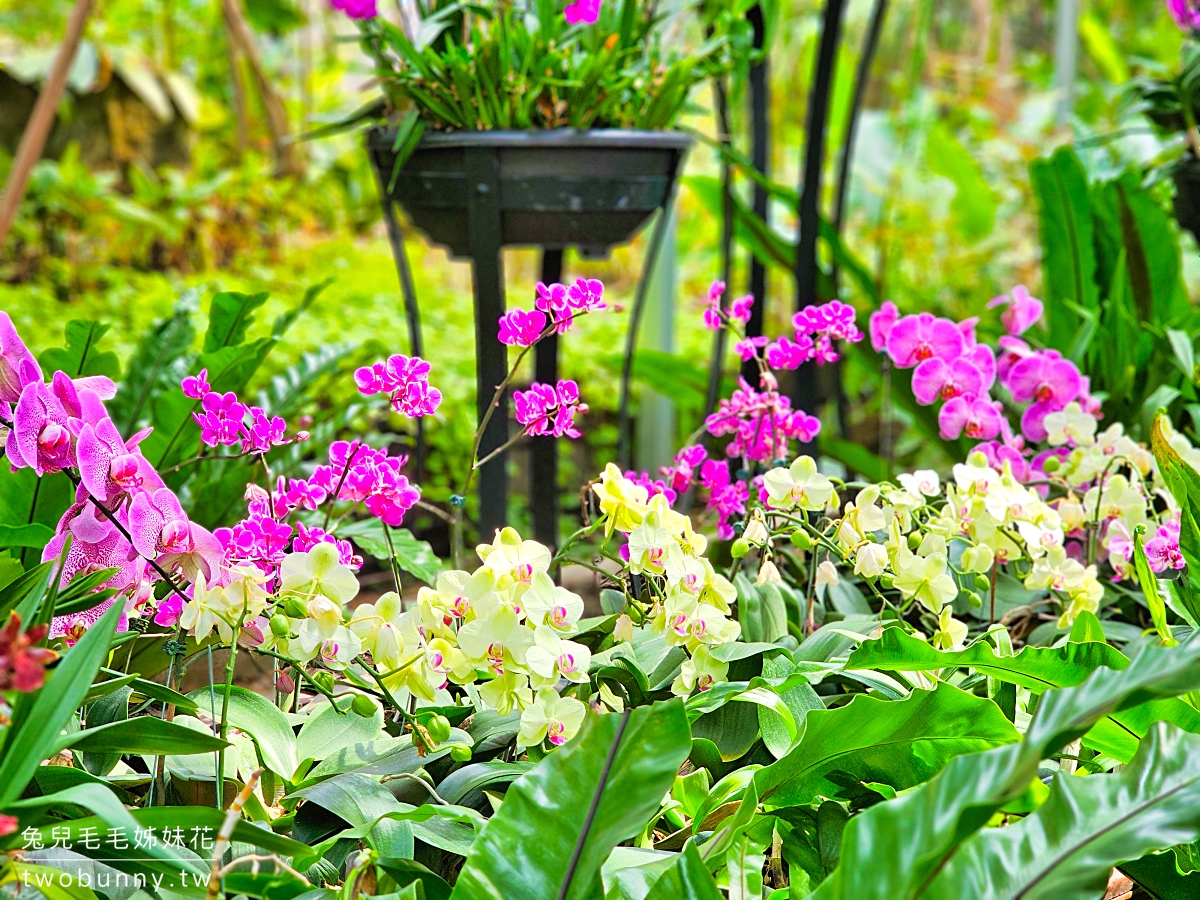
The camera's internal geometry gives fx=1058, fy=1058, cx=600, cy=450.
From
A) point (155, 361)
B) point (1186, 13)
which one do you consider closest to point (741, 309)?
point (155, 361)

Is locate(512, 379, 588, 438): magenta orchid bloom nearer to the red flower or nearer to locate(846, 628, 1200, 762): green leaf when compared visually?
locate(846, 628, 1200, 762): green leaf

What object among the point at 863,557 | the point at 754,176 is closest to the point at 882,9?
the point at 754,176

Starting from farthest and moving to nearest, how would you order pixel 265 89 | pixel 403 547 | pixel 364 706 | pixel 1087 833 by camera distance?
pixel 265 89, pixel 403 547, pixel 364 706, pixel 1087 833

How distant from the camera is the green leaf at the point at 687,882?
554mm

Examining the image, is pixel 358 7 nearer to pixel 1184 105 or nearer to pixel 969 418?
pixel 969 418

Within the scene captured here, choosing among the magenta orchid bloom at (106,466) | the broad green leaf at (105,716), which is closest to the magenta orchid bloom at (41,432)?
the magenta orchid bloom at (106,466)

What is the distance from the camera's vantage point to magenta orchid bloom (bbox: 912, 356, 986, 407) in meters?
1.03

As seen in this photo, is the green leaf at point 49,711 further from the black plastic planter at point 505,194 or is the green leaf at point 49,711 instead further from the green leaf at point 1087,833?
the black plastic planter at point 505,194

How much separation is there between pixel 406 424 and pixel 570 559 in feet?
5.04

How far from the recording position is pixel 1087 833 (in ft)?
1.68

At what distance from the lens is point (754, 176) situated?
A: 5.02 ft

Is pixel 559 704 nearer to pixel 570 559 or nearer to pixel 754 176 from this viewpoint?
pixel 570 559

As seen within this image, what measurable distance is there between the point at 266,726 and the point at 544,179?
0.64 m

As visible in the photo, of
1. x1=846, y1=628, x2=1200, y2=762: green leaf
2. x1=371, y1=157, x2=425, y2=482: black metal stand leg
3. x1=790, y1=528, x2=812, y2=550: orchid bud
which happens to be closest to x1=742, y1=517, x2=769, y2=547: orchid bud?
x1=790, y1=528, x2=812, y2=550: orchid bud
